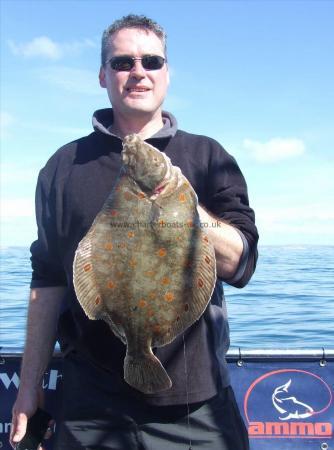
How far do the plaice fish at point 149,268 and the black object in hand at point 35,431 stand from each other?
0.79 metres

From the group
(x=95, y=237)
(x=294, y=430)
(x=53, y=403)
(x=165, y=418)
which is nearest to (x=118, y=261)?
(x=95, y=237)

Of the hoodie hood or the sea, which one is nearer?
the hoodie hood

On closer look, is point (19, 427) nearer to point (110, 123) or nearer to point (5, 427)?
point (5, 427)

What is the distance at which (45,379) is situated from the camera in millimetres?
3316

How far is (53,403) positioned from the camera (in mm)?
3314

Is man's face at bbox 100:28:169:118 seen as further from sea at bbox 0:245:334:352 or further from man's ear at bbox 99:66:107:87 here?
sea at bbox 0:245:334:352

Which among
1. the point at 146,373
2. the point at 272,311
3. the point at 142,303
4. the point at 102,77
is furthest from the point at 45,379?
the point at 272,311

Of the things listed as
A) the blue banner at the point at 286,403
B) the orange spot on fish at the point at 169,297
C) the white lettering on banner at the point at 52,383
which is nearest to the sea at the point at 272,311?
the blue banner at the point at 286,403

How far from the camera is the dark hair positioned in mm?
2705

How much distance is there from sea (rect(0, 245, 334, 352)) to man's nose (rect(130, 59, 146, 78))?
366 cm

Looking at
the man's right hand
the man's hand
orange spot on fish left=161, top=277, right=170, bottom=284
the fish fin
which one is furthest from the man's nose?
the man's right hand

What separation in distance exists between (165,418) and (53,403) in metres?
1.06

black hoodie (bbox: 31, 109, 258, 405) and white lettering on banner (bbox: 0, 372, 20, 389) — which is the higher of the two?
black hoodie (bbox: 31, 109, 258, 405)

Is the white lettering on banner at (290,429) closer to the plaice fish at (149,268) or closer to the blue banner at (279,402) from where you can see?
the blue banner at (279,402)
